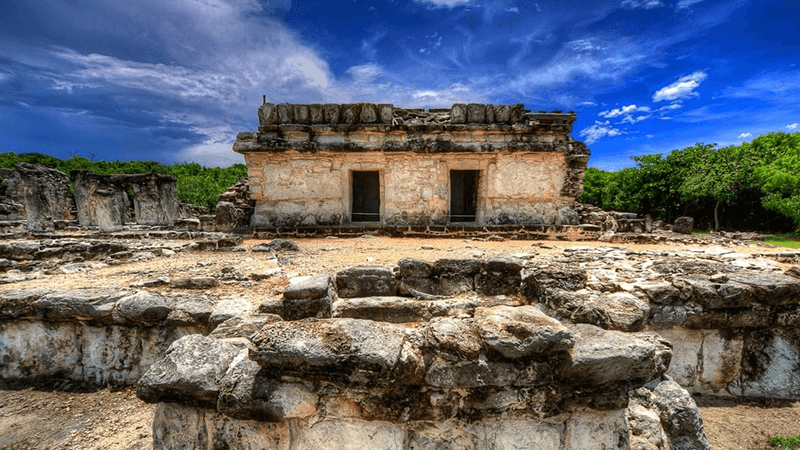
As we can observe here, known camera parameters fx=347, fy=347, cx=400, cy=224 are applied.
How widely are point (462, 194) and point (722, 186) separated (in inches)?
589

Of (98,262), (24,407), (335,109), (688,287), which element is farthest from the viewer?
(335,109)

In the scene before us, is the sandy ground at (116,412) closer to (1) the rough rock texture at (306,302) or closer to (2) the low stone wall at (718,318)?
(2) the low stone wall at (718,318)

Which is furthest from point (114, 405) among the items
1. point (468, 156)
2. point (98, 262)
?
point (468, 156)

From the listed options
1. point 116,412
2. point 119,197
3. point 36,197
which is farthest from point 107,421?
point 36,197

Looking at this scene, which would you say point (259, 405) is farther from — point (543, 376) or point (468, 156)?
point (468, 156)

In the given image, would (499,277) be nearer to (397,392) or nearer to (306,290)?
(306,290)

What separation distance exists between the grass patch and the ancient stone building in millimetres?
7275

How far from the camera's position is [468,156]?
1010 centimetres

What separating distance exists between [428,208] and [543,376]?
8234 millimetres

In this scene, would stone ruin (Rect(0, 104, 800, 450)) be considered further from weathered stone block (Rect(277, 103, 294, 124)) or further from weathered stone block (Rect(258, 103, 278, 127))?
weathered stone block (Rect(277, 103, 294, 124))

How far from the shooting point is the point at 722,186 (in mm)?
17531

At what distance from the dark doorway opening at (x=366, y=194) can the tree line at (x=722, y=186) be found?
55.0 feet

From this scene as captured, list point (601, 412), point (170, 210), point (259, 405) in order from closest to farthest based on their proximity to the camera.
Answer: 1. point (259, 405)
2. point (601, 412)
3. point (170, 210)

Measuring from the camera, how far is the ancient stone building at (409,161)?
9.79 meters
